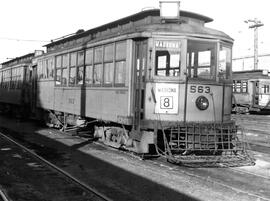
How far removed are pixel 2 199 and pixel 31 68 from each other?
A: 1325cm

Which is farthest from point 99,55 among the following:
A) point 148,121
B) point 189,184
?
point 189,184

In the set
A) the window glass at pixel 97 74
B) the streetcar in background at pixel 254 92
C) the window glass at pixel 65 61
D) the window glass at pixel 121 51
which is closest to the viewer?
the window glass at pixel 121 51

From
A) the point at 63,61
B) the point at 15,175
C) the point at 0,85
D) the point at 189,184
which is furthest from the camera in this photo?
the point at 0,85

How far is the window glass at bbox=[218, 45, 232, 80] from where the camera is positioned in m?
9.27

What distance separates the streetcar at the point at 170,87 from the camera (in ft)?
28.8

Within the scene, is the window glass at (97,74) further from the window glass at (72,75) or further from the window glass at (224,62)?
the window glass at (224,62)

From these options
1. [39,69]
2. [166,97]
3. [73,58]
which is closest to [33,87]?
[39,69]

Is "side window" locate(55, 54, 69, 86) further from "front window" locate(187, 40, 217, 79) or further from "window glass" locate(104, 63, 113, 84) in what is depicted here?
"front window" locate(187, 40, 217, 79)

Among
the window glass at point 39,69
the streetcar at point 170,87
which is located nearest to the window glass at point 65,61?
the streetcar at point 170,87

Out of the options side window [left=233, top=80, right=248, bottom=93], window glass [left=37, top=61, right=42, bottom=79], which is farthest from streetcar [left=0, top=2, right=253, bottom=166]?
side window [left=233, top=80, right=248, bottom=93]

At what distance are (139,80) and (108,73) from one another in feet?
4.69

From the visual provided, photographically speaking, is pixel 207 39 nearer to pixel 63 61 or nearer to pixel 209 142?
pixel 209 142

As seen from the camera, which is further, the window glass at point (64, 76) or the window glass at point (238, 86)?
the window glass at point (238, 86)

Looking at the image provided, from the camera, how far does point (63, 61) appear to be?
13570mm
